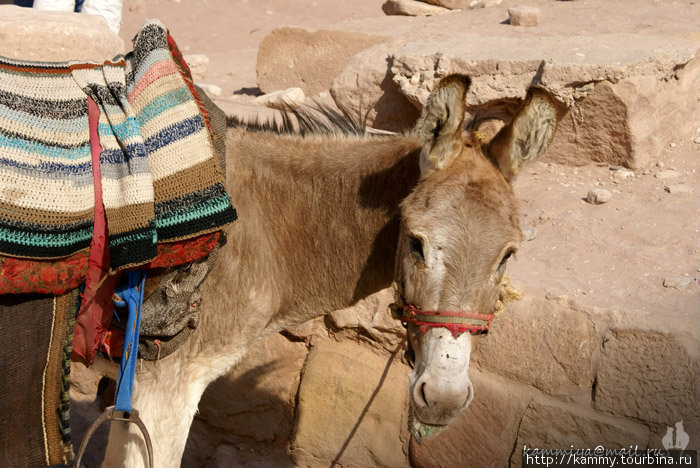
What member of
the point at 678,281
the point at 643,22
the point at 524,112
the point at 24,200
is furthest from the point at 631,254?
the point at 643,22

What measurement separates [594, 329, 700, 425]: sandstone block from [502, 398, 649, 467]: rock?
0.23 ft

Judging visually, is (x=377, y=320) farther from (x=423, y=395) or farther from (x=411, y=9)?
(x=411, y=9)

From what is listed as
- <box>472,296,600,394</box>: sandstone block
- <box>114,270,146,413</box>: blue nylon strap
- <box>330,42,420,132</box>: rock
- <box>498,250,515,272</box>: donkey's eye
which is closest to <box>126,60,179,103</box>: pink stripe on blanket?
<box>114,270,146,413</box>: blue nylon strap

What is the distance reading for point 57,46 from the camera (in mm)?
4809

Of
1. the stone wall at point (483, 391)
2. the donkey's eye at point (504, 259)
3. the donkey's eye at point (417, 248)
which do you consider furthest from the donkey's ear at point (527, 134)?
the stone wall at point (483, 391)

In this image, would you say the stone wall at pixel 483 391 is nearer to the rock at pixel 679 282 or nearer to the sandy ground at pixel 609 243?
the sandy ground at pixel 609 243

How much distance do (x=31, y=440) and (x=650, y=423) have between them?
2796 mm

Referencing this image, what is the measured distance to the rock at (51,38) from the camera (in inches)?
186

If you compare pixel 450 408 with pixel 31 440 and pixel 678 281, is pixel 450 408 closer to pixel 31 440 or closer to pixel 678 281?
pixel 31 440

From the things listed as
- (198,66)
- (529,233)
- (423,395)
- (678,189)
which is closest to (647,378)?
(529,233)

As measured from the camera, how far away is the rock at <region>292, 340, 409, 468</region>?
3.94m

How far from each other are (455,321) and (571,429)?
1867 millimetres

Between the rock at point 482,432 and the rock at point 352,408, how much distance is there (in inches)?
9.0

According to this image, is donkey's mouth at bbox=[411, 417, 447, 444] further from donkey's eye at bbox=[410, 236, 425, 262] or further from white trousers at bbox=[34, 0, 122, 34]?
white trousers at bbox=[34, 0, 122, 34]
